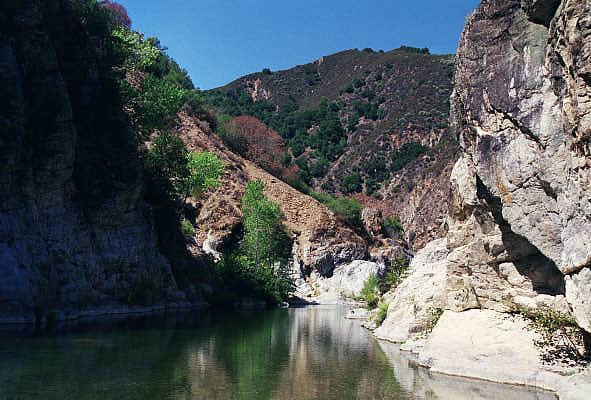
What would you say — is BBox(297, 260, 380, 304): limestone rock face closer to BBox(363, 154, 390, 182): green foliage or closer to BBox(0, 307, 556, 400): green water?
BBox(363, 154, 390, 182): green foliage

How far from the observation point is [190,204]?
64938mm

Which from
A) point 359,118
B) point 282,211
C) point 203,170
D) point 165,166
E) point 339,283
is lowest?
point 339,283

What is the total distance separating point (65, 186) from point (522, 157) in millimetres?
25785

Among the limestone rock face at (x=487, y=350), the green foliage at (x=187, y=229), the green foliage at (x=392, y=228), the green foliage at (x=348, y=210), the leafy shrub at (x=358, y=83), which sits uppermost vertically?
the leafy shrub at (x=358, y=83)

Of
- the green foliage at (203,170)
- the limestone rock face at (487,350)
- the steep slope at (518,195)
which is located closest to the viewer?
the steep slope at (518,195)

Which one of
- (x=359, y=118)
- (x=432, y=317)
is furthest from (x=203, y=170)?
(x=359, y=118)

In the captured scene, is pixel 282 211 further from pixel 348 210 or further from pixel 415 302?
pixel 415 302

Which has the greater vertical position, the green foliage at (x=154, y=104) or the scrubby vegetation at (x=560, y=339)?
the green foliage at (x=154, y=104)

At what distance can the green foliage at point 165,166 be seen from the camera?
152ft

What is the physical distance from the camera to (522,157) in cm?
1537

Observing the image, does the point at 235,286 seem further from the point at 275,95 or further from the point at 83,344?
the point at 275,95

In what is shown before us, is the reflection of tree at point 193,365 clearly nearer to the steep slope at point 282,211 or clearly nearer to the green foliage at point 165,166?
the green foliage at point 165,166

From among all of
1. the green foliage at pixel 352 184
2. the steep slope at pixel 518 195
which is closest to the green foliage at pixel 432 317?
the steep slope at pixel 518 195

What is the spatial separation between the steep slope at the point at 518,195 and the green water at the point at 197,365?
80.2 inches
